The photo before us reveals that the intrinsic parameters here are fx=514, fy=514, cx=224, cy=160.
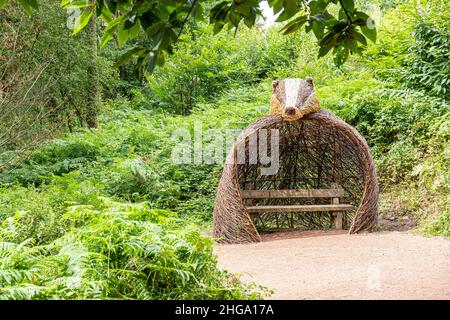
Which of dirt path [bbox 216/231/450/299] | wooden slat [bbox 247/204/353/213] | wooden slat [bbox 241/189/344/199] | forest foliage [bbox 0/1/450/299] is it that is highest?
forest foliage [bbox 0/1/450/299]

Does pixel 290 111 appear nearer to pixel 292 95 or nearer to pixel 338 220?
pixel 292 95

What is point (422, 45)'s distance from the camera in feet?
32.8

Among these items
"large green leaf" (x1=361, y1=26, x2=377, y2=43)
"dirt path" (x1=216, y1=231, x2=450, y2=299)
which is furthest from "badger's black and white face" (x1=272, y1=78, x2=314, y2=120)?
"large green leaf" (x1=361, y1=26, x2=377, y2=43)

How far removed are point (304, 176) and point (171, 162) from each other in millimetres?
2672

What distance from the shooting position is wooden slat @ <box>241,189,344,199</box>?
714 centimetres

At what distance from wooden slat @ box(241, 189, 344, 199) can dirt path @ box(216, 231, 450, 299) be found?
82cm

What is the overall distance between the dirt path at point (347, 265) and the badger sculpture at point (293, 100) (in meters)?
1.55

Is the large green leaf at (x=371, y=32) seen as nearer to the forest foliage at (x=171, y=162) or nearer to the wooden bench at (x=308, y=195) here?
the forest foliage at (x=171, y=162)

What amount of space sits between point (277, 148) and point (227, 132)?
2522 mm

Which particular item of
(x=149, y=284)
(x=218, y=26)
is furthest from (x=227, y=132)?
(x=218, y=26)

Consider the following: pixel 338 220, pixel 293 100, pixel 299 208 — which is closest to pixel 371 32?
pixel 293 100

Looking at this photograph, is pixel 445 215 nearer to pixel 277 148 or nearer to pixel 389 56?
pixel 277 148

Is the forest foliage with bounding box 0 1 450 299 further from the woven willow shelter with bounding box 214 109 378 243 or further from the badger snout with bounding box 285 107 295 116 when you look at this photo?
the badger snout with bounding box 285 107 295 116
